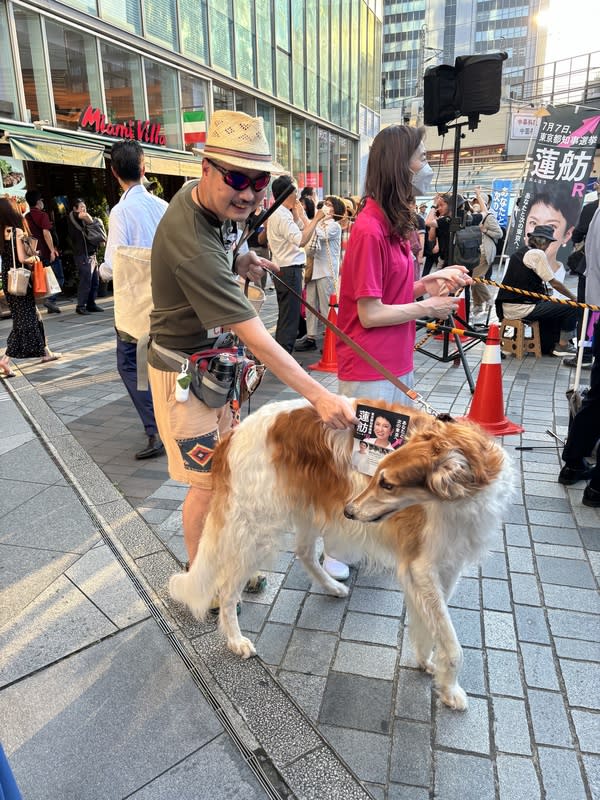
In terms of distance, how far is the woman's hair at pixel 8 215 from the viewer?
689 centimetres

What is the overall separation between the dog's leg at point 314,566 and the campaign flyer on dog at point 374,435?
802 mm

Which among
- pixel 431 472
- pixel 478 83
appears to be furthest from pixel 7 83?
pixel 431 472

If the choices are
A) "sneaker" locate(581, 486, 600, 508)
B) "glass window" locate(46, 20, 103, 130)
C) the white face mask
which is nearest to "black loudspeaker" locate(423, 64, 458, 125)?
the white face mask

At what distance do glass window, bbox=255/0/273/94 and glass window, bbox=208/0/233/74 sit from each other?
6.95ft

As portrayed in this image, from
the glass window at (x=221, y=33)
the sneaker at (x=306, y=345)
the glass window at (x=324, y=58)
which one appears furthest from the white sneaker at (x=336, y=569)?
the glass window at (x=324, y=58)

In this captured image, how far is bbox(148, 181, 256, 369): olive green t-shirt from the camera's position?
6.81 ft

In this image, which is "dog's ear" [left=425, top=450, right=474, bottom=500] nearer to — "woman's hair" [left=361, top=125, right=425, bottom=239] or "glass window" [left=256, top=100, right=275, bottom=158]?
"woman's hair" [left=361, top=125, right=425, bottom=239]

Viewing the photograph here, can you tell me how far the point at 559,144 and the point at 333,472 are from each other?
26.5 feet

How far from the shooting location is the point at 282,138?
2222 centimetres

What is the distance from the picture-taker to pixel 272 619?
2740mm

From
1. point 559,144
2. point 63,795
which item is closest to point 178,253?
point 63,795

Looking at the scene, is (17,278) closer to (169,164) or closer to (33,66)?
(33,66)

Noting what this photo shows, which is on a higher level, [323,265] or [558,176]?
[558,176]

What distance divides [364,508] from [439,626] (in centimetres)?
63
